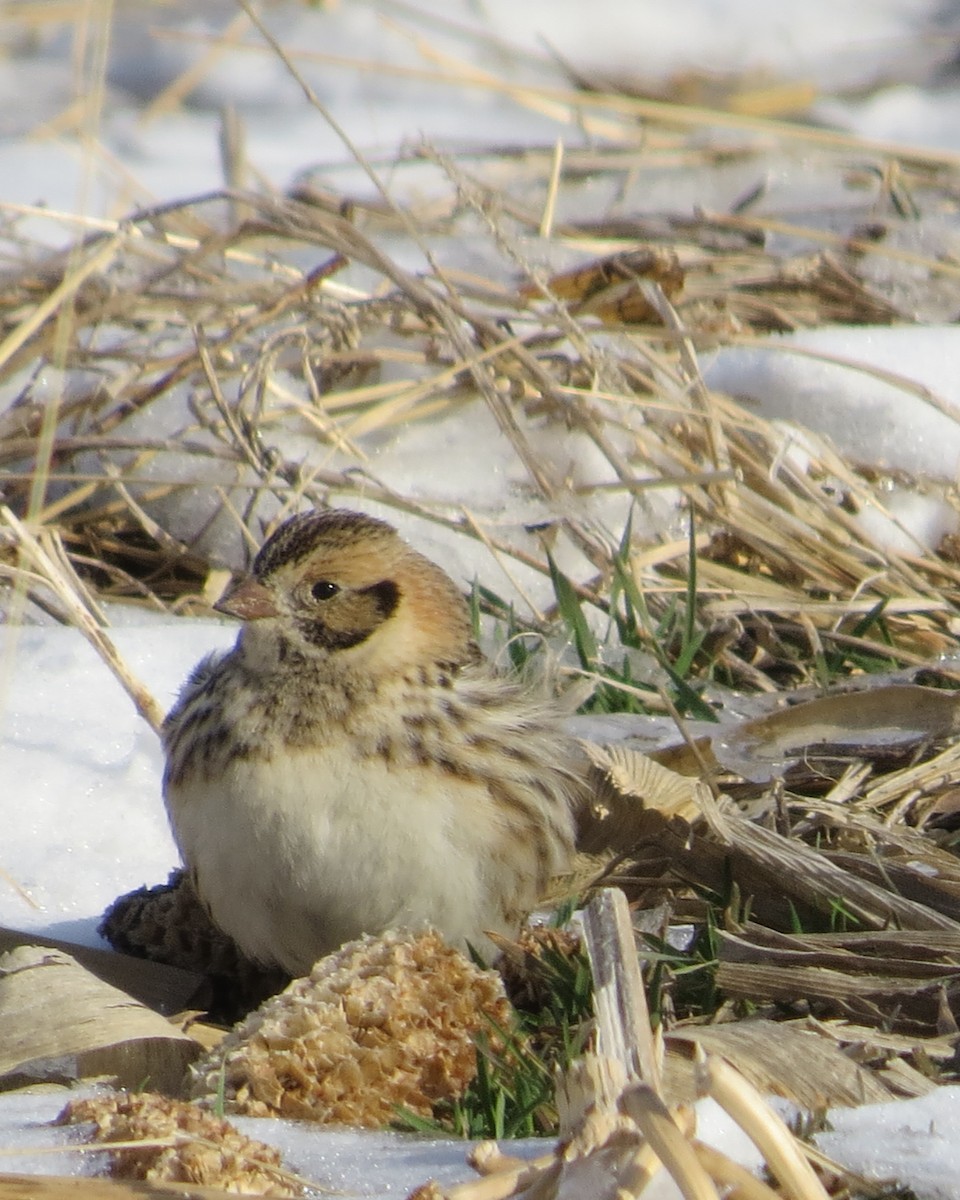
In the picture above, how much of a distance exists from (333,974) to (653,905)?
0.84m

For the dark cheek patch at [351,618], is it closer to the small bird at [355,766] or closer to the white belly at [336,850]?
the small bird at [355,766]

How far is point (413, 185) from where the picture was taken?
8.01 m

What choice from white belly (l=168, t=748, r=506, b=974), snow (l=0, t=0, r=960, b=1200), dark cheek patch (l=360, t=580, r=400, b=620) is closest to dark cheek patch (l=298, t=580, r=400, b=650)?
dark cheek patch (l=360, t=580, r=400, b=620)

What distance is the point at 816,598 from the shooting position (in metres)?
4.82

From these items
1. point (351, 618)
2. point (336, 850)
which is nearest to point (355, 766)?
point (336, 850)

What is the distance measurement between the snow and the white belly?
1.53 feet

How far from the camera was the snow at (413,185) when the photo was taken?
264cm

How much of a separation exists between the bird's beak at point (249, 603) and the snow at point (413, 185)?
1.39 ft

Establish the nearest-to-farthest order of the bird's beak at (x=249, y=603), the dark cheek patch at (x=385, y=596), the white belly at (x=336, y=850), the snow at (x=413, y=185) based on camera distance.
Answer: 1. the snow at (x=413, y=185)
2. the white belly at (x=336, y=850)
3. the bird's beak at (x=249, y=603)
4. the dark cheek patch at (x=385, y=596)

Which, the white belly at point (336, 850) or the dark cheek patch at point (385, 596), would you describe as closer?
the white belly at point (336, 850)

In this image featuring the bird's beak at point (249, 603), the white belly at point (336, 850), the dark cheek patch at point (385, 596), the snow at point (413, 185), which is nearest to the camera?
the snow at point (413, 185)

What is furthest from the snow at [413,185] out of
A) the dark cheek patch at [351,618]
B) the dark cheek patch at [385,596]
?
the dark cheek patch at [385,596]

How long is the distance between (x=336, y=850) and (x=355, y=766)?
16 centimetres

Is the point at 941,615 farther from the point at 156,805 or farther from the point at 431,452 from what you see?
the point at 156,805
